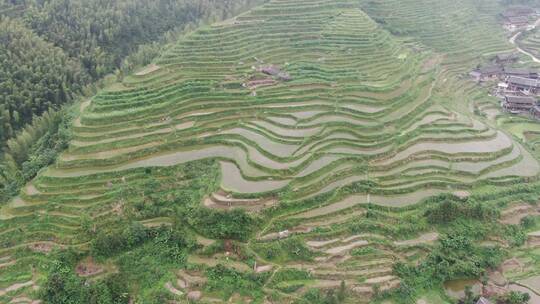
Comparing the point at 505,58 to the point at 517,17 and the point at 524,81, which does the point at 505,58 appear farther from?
the point at 517,17

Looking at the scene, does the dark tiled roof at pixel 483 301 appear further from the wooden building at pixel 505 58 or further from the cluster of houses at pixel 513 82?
the wooden building at pixel 505 58

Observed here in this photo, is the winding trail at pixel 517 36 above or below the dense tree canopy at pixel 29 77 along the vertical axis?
below

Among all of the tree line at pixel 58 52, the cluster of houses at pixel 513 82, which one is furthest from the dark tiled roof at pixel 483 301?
the tree line at pixel 58 52

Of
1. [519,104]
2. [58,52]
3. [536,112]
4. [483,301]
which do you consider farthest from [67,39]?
[536,112]

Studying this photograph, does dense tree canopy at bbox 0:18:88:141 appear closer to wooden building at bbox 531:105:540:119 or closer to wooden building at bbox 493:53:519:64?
wooden building at bbox 531:105:540:119

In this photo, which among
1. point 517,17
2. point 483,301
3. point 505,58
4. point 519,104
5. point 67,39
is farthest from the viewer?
point 517,17

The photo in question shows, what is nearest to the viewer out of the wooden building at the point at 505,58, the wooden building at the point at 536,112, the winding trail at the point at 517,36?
the wooden building at the point at 536,112

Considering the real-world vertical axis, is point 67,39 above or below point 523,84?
above
